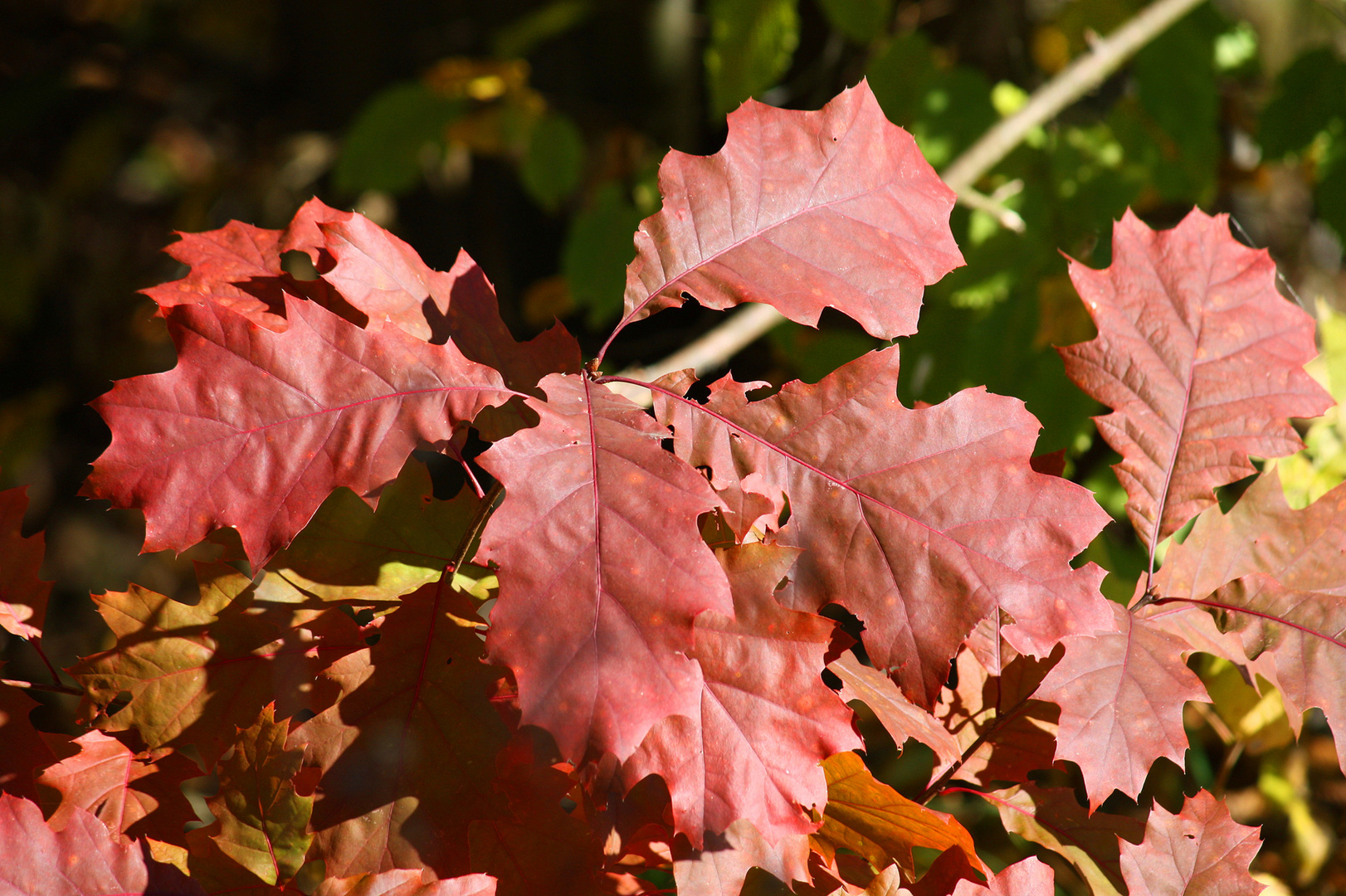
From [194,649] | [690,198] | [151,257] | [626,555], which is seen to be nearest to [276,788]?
[194,649]

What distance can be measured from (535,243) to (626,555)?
2407 mm

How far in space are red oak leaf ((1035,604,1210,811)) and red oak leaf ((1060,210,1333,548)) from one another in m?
0.15

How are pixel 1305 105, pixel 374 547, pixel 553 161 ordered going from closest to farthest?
pixel 374 547, pixel 1305 105, pixel 553 161

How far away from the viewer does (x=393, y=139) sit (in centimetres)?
209

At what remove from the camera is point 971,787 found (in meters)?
0.81

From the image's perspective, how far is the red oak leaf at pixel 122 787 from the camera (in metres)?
0.66

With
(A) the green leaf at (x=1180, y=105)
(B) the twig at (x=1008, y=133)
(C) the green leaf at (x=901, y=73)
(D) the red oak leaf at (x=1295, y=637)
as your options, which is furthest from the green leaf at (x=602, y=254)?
(D) the red oak leaf at (x=1295, y=637)

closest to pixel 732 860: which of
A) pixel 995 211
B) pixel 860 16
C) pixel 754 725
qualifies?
pixel 754 725

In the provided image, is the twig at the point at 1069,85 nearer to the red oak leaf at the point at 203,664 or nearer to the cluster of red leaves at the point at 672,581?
the cluster of red leaves at the point at 672,581

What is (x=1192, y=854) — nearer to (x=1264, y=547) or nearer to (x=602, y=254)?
(x=1264, y=547)

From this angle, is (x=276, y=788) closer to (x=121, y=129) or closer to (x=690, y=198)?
(x=690, y=198)

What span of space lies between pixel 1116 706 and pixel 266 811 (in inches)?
24.0

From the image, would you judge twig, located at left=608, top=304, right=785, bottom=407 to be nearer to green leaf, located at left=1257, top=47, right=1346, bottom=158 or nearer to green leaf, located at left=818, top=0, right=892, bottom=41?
green leaf, located at left=818, top=0, right=892, bottom=41

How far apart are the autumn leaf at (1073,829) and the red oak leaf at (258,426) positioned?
1.91 feet
